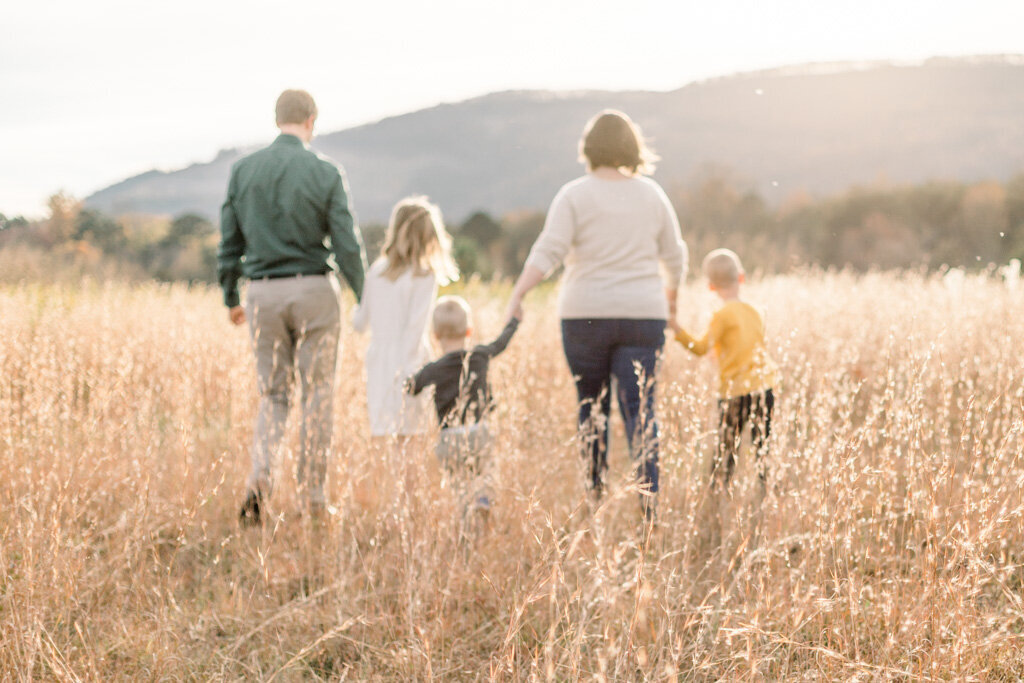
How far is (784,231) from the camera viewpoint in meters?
37.7

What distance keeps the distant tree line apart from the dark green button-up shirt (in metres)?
13.6

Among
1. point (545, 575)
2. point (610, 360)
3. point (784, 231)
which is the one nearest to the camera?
point (545, 575)

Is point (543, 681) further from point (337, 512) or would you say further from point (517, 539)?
point (337, 512)

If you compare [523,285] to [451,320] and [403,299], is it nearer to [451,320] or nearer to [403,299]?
[451,320]

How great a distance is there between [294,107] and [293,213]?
0.54 meters

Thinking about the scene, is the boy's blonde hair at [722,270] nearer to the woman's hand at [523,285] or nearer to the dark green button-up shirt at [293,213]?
the woman's hand at [523,285]

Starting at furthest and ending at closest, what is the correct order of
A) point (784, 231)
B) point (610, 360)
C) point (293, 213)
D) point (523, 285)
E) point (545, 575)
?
point (784, 231), point (293, 213), point (610, 360), point (523, 285), point (545, 575)

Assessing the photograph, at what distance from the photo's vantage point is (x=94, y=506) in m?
3.36

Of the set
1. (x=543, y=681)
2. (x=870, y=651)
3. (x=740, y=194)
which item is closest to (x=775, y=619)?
(x=870, y=651)

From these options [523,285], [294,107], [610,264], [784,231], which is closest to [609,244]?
[610,264]

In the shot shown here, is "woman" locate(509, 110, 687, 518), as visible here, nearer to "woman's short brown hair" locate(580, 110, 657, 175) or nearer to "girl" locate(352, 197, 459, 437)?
"woman's short brown hair" locate(580, 110, 657, 175)

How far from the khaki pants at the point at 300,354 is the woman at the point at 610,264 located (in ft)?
3.35

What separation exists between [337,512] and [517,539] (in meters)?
0.64

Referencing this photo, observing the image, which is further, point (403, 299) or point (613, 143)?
point (403, 299)
